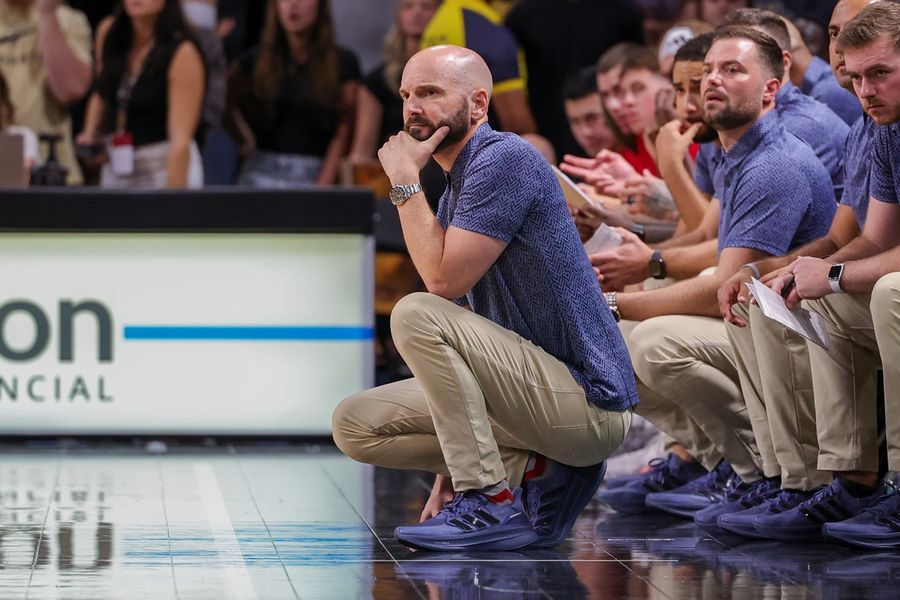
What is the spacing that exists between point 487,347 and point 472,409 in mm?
153

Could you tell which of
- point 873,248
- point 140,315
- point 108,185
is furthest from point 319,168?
point 873,248

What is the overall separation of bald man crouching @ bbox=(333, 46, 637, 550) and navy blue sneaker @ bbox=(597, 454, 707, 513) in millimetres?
708

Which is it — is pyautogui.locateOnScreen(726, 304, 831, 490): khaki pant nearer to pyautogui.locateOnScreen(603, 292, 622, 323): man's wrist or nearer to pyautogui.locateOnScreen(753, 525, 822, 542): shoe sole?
pyautogui.locateOnScreen(753, 525, 822, 542): shoe sole

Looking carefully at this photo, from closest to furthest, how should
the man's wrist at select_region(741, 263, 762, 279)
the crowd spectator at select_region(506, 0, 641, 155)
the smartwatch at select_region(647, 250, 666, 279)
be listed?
1. the man's wrist at select_region(741, 263, 762, 279)
2. the smartwatch at select_region(647, 250, 666, 279)
3. the crowd spectator at select_region(506, 0, 641, 155)

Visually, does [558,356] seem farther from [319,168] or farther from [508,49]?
[319,168]

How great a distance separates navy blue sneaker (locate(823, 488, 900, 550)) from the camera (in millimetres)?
3695

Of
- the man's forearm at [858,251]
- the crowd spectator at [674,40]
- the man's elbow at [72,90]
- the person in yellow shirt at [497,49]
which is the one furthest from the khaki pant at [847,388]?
the man's elbow at [72,90]

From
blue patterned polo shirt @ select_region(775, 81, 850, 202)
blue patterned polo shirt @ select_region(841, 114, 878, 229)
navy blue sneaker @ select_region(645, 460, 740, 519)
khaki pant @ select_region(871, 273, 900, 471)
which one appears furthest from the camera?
blue patterned polo shirt @ select_region(775, 81, 850, 202)

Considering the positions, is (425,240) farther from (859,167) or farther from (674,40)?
(674,40)

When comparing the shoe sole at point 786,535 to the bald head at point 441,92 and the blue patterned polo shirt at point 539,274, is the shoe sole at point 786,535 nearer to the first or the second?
the blue patterned polo shirt at point 539,274

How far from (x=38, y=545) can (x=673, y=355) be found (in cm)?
178

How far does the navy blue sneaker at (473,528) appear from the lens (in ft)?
12.0

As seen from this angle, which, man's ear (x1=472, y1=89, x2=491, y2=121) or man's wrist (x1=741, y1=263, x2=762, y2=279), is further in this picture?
man's wrist (x1=741, y1=263, x2=762, y2=279)

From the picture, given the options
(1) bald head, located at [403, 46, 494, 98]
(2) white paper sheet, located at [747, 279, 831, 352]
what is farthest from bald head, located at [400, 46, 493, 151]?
(2) white paper sheet, located at [747, 279, 831, 352]
